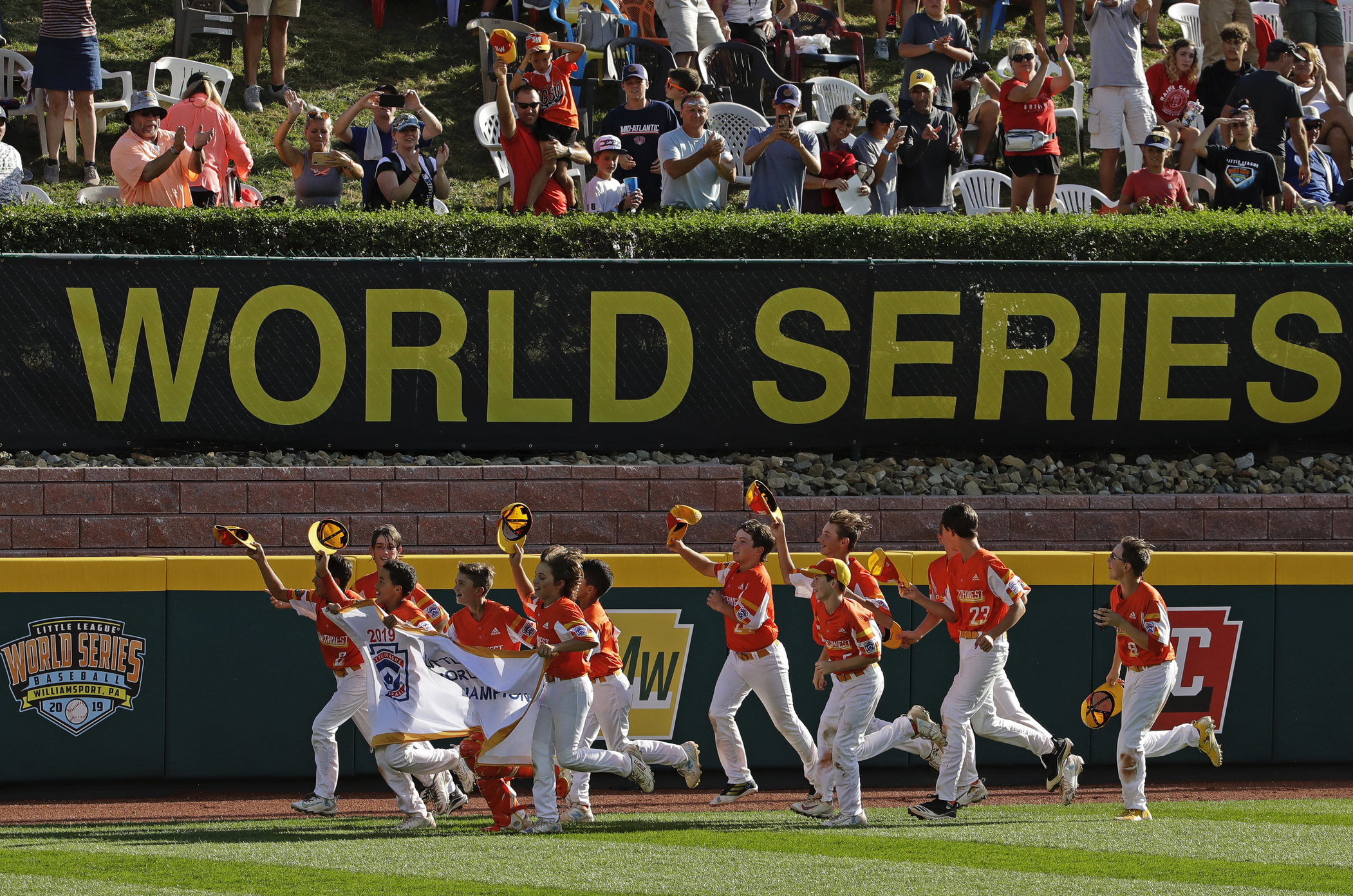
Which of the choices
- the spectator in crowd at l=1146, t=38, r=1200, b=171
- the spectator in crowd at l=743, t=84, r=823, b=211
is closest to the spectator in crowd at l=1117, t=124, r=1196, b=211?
the spectator in crowd at l=743, t=84, r=823, b=211

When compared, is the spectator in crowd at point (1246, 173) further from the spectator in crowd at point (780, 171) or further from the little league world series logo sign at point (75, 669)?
the little league world series logo sign at point (75, 669)

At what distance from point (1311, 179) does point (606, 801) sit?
1033 centimetres

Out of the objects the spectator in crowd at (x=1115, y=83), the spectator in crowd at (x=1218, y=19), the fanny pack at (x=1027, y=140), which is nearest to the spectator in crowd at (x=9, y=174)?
the fanny pack at (x=1027, y=140)

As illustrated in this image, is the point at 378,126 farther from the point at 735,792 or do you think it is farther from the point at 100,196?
the point at 735,792

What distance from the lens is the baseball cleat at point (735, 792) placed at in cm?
874

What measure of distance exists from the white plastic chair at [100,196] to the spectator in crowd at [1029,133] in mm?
8169

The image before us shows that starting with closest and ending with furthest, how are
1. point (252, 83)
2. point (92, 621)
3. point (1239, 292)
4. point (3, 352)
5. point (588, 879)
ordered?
point (588, 879)
point (92, 621)
point (3, 352)
point (1239, 292)
point (252, 83)

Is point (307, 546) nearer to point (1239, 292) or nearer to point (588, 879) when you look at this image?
point (588, 879)

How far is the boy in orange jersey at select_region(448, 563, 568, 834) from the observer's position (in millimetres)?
7930

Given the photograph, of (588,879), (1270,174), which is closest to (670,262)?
(588,879)

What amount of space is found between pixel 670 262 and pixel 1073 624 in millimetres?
3711

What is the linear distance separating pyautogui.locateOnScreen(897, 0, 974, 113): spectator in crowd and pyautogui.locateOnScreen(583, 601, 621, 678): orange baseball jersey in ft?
29.9

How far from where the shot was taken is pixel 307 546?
9688mm

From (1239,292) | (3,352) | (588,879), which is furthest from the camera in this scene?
(1239,292)
